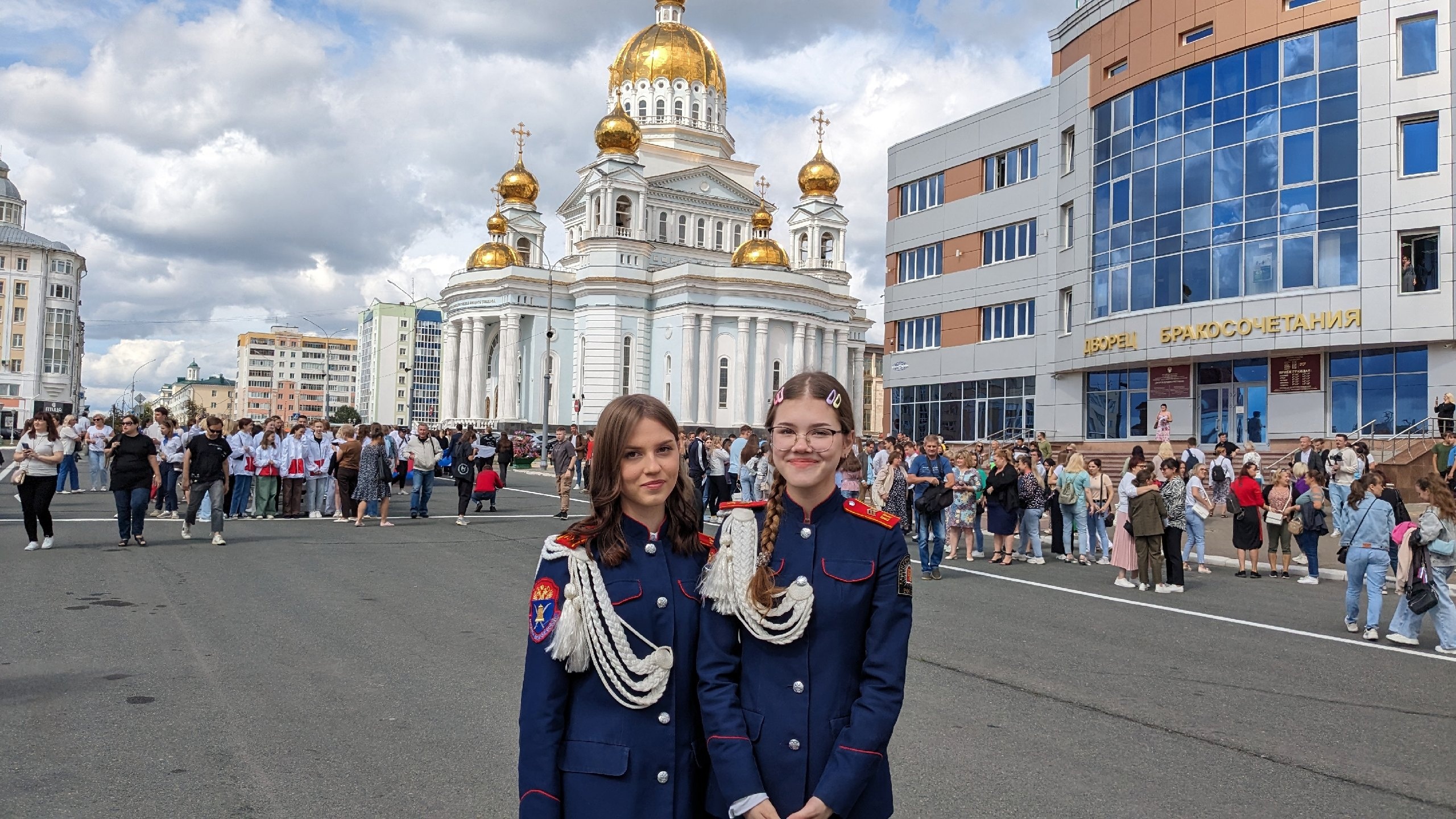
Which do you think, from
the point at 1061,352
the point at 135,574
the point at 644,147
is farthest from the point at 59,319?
the point at 135,574

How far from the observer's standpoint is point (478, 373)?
64.0 metres

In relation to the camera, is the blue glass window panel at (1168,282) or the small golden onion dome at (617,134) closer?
the blue glass window panel at (1168,282)

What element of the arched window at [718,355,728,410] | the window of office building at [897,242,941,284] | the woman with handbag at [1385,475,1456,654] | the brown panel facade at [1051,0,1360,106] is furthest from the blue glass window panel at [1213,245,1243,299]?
the arched window at [718,355,728,410]

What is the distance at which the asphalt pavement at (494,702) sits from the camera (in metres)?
5.07

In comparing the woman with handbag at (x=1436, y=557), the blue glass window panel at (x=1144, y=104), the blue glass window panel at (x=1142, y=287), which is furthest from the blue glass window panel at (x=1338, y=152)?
the woman with handbag at (x=1436, y=557)

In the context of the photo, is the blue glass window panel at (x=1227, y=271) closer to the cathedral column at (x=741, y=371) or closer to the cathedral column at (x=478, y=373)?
the cathedral column at (x=741, y=371)

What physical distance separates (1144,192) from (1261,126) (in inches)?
154

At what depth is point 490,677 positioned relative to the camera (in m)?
7.26

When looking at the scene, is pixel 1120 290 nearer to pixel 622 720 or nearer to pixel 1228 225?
pixel 1228 225

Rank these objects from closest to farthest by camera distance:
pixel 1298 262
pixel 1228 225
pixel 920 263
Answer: pixel 1298 262
pixel 1228 225
pixel 920 263

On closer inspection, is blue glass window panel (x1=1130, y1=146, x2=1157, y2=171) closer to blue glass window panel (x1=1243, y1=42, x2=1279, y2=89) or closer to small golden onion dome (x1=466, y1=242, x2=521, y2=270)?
blue glass window panel (x1=1243, y1=42, x2=1279, y2=89)

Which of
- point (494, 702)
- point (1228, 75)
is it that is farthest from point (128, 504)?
point (1228, 75)

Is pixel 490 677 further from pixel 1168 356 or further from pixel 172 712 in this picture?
pixel 1168 356

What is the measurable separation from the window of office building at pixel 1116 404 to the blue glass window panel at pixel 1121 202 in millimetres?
4887
